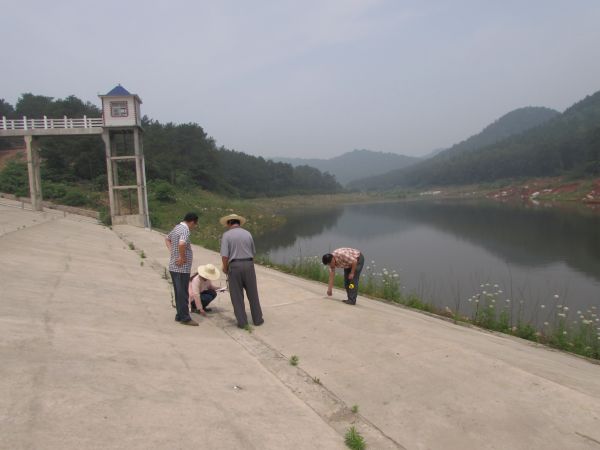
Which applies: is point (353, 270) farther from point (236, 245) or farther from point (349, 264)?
point (236, 245)

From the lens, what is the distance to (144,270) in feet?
36.1

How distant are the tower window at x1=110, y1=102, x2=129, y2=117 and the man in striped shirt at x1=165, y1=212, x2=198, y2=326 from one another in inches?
820

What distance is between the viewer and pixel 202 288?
6984mm

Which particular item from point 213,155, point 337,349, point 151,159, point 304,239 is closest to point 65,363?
point 337,349

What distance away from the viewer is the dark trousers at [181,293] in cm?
615

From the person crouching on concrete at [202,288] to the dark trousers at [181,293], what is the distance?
0.47m

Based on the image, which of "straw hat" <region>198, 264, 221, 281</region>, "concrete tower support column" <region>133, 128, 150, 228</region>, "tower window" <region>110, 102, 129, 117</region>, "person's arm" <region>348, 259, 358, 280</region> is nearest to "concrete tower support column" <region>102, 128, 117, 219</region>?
"tower window" <region>110, 102, 129, 117</region>

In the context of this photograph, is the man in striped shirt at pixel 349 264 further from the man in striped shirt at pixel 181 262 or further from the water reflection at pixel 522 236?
the water reflection at pixel 522 236

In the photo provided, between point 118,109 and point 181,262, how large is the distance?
2138cm

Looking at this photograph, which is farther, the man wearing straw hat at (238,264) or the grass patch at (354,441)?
the man wearing straw hat at (238,264)

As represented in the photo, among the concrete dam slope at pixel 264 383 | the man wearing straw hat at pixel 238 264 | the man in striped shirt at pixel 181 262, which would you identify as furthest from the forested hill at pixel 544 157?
the man in striped shirt at pixel 181 262

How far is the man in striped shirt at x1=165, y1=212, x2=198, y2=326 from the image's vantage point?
602 cm

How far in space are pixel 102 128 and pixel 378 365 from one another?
78.9 feet

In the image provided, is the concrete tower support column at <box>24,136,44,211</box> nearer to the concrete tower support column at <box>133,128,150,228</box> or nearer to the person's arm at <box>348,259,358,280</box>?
the concrete tower support column at <box>133,128,150,228</box>
